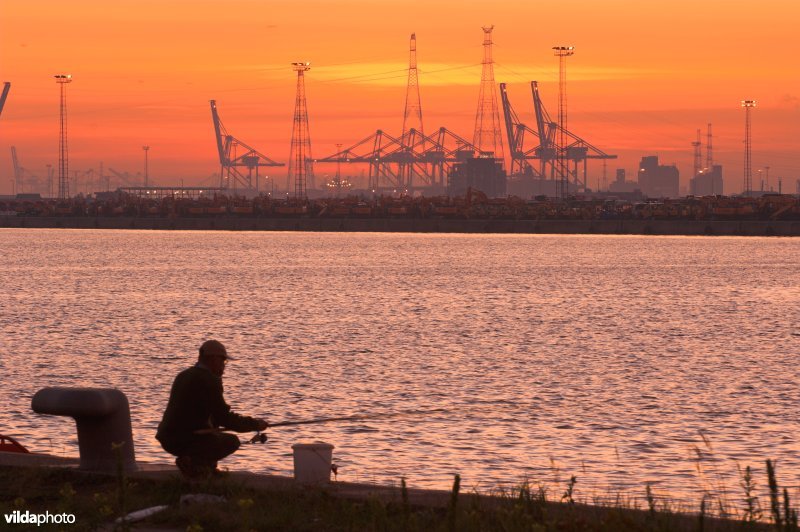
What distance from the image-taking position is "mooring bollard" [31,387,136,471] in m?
12.8

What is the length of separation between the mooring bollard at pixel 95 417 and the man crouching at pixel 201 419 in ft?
2.50

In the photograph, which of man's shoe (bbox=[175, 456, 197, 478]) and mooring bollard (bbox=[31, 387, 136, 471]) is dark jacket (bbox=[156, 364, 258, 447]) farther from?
mooring bollard (bbox=[31, 387, 136, 471])

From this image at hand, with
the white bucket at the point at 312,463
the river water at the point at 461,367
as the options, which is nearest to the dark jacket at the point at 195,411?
the white bucket at the point at 312,463

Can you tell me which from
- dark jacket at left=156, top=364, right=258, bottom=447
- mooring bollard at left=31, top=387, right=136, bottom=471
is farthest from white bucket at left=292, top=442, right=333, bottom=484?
mooring bollard at left=31, top=387, right=136, bottom=471

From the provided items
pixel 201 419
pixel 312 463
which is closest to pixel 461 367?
pixel 312 463

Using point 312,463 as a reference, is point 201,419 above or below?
above

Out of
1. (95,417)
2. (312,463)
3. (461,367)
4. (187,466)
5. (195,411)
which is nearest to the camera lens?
(195,411)

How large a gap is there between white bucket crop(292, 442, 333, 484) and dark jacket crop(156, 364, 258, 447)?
0.60 m

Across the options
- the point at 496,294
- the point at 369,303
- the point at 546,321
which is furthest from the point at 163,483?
the point at 496,294

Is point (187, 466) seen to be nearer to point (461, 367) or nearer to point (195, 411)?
point (195, 411)

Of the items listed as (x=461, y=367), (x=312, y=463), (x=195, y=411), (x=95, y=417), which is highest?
(x=195, y=411)

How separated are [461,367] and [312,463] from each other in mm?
25267

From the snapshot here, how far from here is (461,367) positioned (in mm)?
37906

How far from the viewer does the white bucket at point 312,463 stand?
41.7 feet
